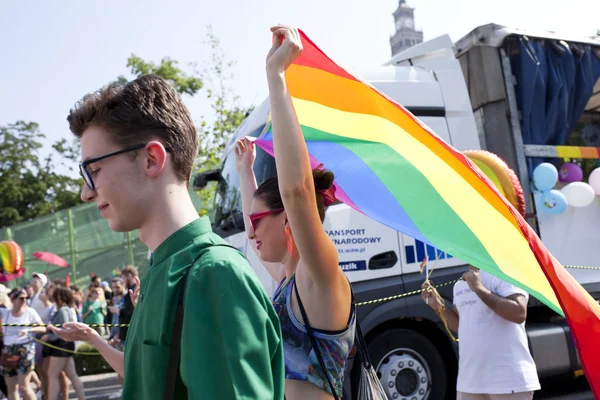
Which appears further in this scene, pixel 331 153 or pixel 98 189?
pixel 331 153

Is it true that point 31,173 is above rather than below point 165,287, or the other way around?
above

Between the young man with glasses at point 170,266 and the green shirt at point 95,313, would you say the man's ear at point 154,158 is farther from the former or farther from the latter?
the green shirt at point 95,313

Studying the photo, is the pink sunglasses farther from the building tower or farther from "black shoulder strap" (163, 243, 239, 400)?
the building tower

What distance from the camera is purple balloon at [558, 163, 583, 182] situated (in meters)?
6.64

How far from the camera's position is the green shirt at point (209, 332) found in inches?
47.3

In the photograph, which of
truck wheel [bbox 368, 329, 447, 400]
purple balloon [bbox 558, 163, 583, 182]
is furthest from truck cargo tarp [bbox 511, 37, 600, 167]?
truck wheel [bbox 368, 329, 447, 400]

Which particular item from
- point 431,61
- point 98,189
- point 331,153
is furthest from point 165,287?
point 431,61

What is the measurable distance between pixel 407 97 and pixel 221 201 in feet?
7.11

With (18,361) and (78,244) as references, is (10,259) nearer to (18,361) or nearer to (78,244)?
(78,244)

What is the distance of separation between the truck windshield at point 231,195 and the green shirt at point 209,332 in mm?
4188

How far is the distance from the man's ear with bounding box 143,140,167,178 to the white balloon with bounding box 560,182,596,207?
19.2 ft

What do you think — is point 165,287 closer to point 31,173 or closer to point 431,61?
point 431,61

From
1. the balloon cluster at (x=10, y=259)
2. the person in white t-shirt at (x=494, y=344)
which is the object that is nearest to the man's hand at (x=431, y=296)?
the person in white t-shirt at (x=494, y=344)

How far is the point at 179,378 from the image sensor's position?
1.27 m
